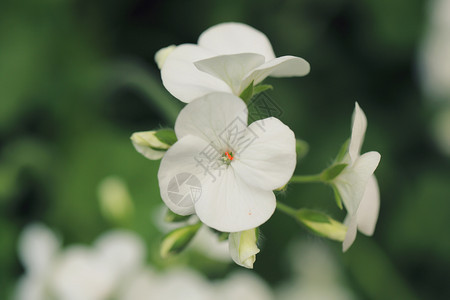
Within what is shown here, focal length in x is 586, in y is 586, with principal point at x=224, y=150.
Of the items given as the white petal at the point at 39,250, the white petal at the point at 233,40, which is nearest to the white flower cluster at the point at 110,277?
the white petal at the point at 39,250

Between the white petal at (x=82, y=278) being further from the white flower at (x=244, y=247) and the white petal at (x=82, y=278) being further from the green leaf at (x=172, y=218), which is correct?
the white flower at (x=244, y=247)

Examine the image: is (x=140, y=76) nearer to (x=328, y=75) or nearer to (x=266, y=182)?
(x=328, y=75)

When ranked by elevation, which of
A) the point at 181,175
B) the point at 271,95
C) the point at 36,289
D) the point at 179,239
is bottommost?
the point at 36,289

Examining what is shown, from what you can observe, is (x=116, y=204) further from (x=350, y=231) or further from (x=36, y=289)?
(x=350, y=231)

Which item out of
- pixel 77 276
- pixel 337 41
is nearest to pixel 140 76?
pixel 77 276

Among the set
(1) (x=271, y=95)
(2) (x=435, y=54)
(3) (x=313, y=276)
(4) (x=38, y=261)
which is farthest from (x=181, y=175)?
(2) (x=435, y=54)

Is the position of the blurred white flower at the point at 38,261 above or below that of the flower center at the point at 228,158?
below
